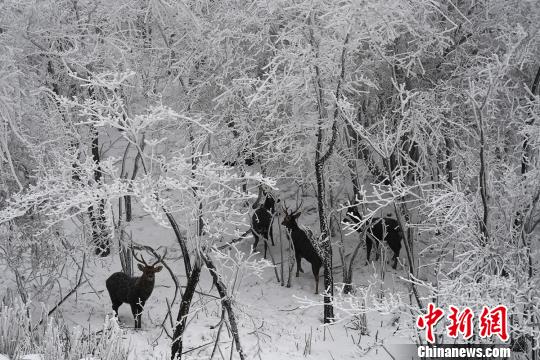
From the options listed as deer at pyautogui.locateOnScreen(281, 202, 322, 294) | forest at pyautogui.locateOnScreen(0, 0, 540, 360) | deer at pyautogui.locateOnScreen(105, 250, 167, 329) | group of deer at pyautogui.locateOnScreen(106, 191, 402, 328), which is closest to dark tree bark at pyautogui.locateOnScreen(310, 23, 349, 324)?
forest at pyautogui.locateOnScreen(0, 0, 540, 360)

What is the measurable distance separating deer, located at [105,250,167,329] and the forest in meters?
0.04

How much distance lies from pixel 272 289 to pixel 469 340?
620 centimetres

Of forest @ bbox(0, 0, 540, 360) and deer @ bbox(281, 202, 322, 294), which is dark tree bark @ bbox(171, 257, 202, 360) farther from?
deer @ bbox(281, 202, 322, 294)

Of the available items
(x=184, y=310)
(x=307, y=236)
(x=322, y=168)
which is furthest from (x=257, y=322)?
(x=322, y=168)

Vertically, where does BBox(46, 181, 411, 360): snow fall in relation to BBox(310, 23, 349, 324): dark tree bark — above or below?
below

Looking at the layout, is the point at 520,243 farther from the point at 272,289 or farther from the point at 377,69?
the point at 272,289

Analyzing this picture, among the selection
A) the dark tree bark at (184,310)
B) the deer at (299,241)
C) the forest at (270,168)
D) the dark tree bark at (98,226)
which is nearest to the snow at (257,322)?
the forest at (270,168)

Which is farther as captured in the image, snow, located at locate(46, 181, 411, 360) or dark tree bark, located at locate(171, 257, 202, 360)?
snow, located at locate(46, 181, 411, 360)

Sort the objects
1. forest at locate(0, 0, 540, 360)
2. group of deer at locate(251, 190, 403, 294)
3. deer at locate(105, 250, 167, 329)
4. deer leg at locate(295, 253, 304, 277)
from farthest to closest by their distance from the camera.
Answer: deer leg at locate(295, 253, 304, 277)
group of deer at locate(251, 190, 403, 294)
deer at locate(105, 250, 167, 329)
forest at locate(0, 0, 540, 360)

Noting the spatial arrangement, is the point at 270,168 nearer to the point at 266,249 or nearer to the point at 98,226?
the point at 266,249

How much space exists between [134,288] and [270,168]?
16.5 ft

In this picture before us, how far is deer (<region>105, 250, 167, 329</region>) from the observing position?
32.0 feet

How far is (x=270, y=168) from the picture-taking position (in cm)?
1366

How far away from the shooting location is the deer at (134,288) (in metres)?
9.77
